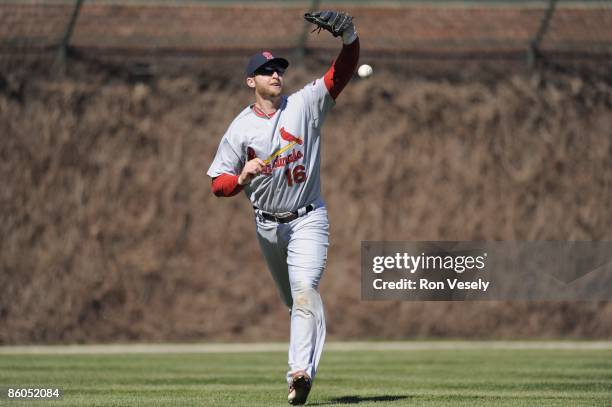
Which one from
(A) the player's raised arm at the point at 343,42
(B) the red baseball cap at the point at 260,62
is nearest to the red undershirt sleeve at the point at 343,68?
(A) the player's raised arm at the point at 343,42

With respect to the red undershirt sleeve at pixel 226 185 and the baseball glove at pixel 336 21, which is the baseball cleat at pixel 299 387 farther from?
the baseball glove at pixel 336 21

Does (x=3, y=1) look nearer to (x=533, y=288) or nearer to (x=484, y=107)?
(x=484, y=107)

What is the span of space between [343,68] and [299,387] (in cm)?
231

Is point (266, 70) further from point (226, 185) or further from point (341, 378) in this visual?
point (341, 378)

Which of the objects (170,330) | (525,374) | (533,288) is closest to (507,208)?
(533,288)

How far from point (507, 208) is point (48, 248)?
6509 mm

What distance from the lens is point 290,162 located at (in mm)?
8508

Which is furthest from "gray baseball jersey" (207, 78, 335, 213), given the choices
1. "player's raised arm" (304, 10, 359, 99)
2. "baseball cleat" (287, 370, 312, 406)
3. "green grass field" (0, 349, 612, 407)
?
"green grass field" (0, 349, 612, 407)

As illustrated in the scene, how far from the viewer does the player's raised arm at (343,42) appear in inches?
328

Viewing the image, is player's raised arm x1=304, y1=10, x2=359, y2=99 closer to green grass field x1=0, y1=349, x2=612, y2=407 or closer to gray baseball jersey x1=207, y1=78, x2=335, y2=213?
gray baseball jersey x1=207, y1=78, x2=335, y2=213

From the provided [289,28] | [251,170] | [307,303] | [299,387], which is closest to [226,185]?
[251,170]

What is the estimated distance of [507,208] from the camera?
667 inches

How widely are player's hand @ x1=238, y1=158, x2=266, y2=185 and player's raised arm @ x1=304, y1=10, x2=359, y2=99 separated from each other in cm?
93

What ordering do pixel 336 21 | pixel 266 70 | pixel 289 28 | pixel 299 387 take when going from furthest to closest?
pixel 289 28 → pixel 266 70 → pixel 336 21 → pixel 299 387
